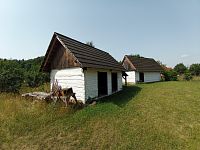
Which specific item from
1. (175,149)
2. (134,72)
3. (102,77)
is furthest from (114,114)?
(134,72)

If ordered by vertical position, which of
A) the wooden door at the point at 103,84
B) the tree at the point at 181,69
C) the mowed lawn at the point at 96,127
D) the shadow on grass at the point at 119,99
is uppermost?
the tree at the point at 181,69

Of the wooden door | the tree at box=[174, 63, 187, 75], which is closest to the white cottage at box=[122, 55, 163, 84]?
the wooden door

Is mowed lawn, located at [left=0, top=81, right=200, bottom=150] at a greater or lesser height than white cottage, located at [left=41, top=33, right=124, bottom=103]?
lesser

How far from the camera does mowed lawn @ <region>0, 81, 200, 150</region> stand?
809 cm

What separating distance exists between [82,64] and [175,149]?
27.5 ft

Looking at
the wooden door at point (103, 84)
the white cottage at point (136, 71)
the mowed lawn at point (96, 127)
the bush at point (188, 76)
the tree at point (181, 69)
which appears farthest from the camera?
the tree at point (181, 69)

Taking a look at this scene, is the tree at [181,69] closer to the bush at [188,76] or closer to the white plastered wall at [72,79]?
the bush at [188,76]

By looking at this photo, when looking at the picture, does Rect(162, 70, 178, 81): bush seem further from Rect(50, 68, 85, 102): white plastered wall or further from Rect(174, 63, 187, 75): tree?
Rect(50, 68, 85, 102): white plastered wall

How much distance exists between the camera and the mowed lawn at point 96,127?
26.6ft

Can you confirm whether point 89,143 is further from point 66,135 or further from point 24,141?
point 24,141

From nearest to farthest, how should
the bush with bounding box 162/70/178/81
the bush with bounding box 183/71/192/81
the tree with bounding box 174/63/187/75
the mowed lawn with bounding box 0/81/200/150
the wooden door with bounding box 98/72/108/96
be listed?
the mowed lawn with bounding box 0/81/200/150, the wooden door with bounding box 98/72/108/96, the bush with bounding box 162/70/178/81, the bush with bounding box 183/71/192/81, the tree with bounding box 174/63/187/75

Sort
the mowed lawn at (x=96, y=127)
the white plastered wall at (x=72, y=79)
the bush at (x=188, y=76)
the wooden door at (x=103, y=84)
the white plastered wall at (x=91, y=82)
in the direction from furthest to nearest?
the bush at (x=188, y=76)
the wooden door at (x=103, y=84)
the white plastered wall at (x=91, y=82)
the white plastered wall at (x=72, y=79)
the mowed lawn at (x=96, y=127)

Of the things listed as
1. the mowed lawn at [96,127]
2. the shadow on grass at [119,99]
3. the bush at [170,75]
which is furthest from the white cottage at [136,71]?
the mowed lawn at [96,127]

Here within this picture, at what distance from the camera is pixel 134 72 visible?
124 ft
